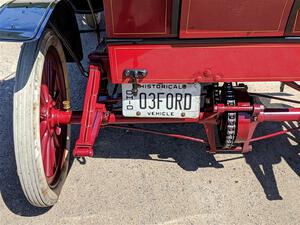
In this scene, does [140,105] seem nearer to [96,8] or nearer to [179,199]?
[179,199]

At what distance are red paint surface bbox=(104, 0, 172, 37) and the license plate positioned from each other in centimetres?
44

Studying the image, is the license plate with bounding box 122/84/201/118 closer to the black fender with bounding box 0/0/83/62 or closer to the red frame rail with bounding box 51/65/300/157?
the red frame rail with bounding box 51/65/300/157

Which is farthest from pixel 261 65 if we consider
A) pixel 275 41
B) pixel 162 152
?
pixel 162 152

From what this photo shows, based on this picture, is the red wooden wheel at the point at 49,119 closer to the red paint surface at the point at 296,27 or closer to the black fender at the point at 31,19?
the black fender at the point at 31,19

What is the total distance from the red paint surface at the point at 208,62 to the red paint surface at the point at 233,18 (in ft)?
0.34

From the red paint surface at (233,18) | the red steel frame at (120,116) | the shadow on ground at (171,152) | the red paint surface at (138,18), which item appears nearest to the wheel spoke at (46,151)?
the red steel frame at (120,116)

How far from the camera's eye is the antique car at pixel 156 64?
2027 mm

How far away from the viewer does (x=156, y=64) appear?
2.27m

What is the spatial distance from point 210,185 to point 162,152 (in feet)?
1.91

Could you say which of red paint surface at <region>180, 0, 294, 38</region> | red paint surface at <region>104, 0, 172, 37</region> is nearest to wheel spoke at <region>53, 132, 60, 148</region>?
red paint surface at <region>104, 0, 172, 37</region>

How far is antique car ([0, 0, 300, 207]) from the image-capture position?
203cm

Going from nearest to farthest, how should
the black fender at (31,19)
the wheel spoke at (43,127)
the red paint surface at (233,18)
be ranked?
Result: 1. the red paint surface at (233,18)
2. the black fender at (31,19)
3. the wheel spoke at (43,127)

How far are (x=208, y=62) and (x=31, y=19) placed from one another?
3.76ft

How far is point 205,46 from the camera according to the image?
2.17 m
